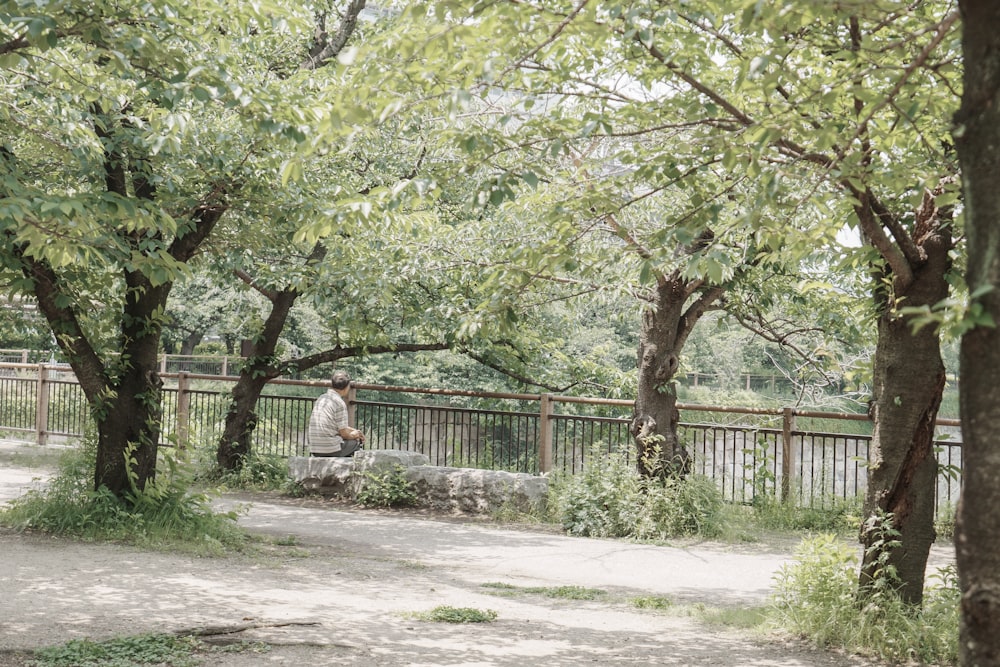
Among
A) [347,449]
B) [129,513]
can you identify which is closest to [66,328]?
[129,513]

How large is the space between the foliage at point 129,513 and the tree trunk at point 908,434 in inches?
221

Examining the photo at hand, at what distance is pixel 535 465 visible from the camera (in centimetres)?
1407

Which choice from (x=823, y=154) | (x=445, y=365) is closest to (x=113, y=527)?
(x=823, y=154)

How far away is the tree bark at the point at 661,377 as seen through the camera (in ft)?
35.8

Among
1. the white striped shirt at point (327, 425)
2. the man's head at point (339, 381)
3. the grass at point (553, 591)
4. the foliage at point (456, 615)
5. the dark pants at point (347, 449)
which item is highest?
the man's head at point (339, 381)

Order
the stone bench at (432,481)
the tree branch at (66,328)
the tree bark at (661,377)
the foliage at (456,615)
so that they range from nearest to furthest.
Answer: the foliage at (456,615)
the tree branch at (66,328)
the tree bark at (661,377)
the stone bench at (432,481)

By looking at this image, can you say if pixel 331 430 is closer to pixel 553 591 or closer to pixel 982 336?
pixel 553 591

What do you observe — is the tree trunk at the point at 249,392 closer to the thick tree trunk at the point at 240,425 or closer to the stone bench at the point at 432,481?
the thick tree trunk at the point at 240,425

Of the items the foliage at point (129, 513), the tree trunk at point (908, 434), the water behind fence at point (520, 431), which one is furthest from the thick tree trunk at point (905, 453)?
the foliage at point (129, 513)

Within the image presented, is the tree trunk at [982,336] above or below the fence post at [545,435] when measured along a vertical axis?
above

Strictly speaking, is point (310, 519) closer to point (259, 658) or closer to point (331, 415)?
point (331, 415)

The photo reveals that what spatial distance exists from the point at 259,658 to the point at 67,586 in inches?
94.2

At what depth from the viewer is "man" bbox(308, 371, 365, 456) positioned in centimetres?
1324

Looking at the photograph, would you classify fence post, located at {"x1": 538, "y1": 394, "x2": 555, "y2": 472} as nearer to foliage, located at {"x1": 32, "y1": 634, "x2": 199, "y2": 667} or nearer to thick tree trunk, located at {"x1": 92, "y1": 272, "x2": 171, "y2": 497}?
thick tree trunk, located at {"x1": 92, "y1": 272, "x2": 171, "y2": 497}
